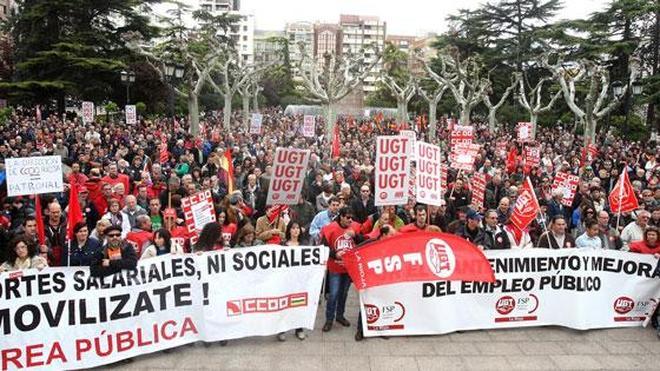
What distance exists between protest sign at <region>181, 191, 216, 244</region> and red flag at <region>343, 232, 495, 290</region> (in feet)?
7.14

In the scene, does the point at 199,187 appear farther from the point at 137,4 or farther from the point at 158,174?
the point at 137,4

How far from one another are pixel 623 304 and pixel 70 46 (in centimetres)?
3601

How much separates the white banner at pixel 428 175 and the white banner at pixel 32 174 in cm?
510

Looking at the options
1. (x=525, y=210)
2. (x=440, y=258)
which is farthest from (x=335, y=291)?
(x=525, y=210)

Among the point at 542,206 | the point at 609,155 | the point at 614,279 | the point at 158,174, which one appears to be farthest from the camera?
the point at 609,155

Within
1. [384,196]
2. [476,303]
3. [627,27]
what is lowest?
[476,303]

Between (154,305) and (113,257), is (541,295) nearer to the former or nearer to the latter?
(154,305)

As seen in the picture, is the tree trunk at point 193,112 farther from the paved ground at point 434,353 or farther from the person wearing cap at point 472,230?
the paved ground at point 434,353

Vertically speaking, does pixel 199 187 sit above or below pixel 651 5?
below

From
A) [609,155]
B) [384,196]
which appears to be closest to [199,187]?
[384,196]

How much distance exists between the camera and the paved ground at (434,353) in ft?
21.2

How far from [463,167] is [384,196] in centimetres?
507

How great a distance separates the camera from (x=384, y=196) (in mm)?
7895

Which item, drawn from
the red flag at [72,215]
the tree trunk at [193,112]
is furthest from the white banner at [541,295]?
the tree trunk at [193,112]
